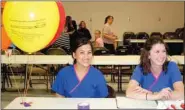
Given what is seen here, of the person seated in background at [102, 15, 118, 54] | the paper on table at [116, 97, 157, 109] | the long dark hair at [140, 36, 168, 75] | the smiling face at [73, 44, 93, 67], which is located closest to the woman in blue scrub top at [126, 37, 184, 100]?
the long dark hair at [140, 36, 168, 75]

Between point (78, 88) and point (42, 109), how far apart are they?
447 millimetres

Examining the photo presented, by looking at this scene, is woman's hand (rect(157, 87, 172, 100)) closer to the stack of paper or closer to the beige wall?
the stack of paper

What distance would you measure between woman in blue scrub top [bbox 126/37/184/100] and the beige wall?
22.7ft

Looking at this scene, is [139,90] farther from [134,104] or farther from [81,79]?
[81,79]

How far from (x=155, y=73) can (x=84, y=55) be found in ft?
1.99

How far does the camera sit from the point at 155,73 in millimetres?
2527

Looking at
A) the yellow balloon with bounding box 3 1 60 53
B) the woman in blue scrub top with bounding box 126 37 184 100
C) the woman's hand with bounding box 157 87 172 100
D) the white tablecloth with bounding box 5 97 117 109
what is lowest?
the white tablecloth with bounding box 5 97 117 109

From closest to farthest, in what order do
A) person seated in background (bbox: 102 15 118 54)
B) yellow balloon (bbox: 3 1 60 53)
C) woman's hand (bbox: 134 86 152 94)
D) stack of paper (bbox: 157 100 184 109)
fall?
stack of paper (bbox: 157 100 184 109), yellow balloon (bbox: 3 1 60 53), woman's hand (bbox: 134 86 152 94), person seated in background (bbox: 102 15 118 54)

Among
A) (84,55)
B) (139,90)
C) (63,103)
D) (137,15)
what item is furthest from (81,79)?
(137,15)

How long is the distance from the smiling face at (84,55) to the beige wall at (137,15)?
6.96m

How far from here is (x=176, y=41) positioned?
25.1 ft

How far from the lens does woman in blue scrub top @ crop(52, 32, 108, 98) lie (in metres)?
2.48

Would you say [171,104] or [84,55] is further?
[84,55]

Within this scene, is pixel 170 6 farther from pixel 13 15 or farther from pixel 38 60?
pixel 13 15
